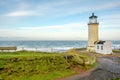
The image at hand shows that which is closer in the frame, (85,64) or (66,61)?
(66,61)

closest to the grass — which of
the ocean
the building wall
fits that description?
the building wall

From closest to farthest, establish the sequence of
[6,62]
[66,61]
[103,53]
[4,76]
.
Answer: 1. [4,76]
2. [6,62]
3. [66,61]
4. [103,53]

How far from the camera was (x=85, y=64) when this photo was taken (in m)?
25.9

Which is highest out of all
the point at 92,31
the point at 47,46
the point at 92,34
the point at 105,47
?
the point at 92,31

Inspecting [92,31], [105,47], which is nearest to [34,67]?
[105,47]

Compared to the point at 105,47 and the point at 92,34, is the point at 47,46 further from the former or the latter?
the point at 105,47

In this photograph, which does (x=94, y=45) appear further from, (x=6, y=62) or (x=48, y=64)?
(x=6, y=62)

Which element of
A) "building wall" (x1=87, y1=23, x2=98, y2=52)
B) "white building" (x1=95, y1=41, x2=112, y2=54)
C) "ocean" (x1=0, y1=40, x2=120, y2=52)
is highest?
"building wall" (x1=87, y1=23, x2=98, y2=52)

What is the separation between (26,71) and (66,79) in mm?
3685

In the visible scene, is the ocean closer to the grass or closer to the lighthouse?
the lighthouse

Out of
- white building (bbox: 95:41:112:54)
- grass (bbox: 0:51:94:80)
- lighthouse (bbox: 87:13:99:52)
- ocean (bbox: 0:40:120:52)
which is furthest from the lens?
ocean (bbox: 0:40:120:52)

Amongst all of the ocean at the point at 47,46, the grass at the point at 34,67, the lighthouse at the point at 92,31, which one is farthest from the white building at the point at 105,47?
the grass at the point at 34,67

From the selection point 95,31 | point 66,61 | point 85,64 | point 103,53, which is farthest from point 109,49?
point 66,61

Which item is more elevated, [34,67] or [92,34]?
[92,34]
